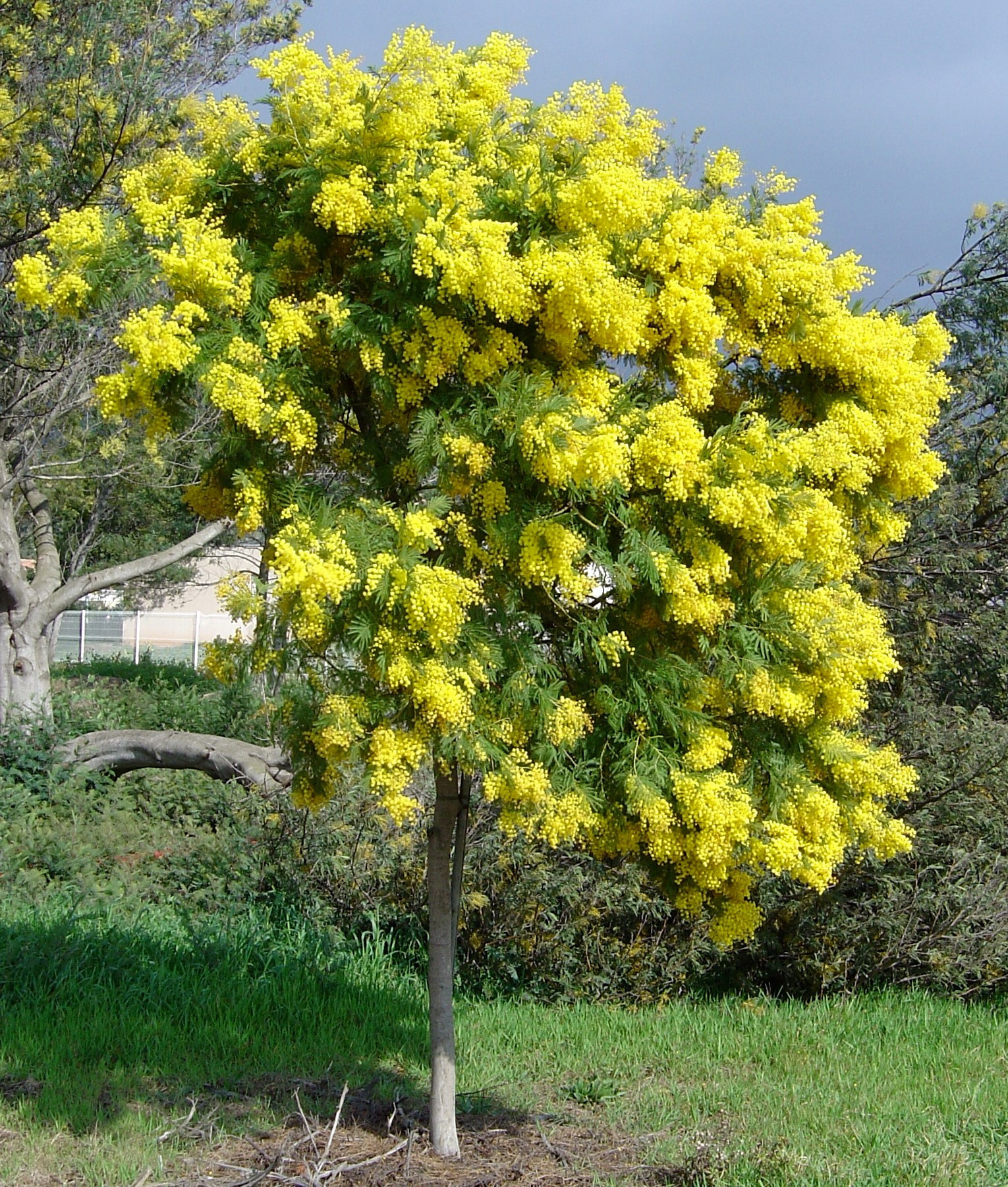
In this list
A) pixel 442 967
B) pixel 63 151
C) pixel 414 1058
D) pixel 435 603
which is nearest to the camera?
pixel 435 603

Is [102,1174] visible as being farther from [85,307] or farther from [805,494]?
[805,494]

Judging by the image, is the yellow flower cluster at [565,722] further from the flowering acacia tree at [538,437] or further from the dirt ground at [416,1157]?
the dirt ground at [416,1157]

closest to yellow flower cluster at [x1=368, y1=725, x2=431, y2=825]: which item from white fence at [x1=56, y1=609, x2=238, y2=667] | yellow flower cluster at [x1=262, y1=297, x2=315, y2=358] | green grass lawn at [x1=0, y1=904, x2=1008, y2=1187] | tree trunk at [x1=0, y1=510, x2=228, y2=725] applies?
yellow flower cluster at [x1=262, y1=297, x2=315, y2=358]

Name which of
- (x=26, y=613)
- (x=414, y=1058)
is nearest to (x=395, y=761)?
(x=414, y=1058)

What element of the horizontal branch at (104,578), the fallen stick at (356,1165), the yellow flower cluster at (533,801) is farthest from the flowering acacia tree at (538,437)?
the horizontal branch at (104,578)

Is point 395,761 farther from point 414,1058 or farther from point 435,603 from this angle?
point 414,1058

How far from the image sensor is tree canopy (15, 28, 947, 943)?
3.96 metres

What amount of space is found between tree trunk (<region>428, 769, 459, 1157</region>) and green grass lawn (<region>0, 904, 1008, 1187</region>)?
2.34 feet

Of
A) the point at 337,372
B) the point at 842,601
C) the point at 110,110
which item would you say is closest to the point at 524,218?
the point at 337,372

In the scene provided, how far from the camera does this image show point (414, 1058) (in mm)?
6613

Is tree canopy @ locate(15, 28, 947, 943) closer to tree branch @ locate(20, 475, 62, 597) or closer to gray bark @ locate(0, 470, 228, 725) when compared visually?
gray bark @ locate(0, 470, 228, 725)

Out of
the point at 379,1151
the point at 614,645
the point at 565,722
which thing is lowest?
the point at 379,1151

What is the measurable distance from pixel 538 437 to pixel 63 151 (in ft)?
26.8

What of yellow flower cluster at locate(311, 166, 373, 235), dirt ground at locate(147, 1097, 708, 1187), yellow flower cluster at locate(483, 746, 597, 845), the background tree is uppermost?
the background tree
